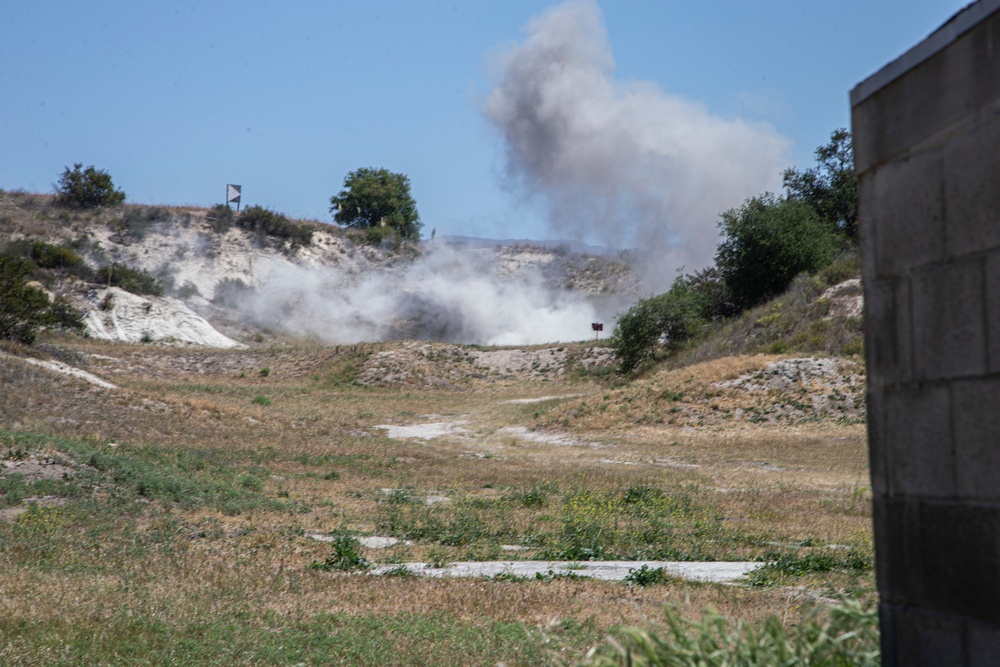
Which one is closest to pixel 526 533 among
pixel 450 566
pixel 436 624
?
pixel 450 566

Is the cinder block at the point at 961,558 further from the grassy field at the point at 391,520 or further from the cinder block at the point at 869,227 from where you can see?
the grassy field at the point at 391,520

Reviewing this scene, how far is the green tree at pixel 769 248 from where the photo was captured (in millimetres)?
44875

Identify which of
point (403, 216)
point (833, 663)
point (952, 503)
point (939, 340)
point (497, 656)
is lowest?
point (497, 656)

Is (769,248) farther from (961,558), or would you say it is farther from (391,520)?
(961,558)

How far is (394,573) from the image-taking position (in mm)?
9008

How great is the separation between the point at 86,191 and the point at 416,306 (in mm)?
26823

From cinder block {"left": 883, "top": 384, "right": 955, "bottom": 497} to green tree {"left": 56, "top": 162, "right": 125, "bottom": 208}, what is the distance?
79.6 m

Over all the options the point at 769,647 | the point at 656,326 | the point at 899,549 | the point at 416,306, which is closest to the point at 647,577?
the point at 769,647

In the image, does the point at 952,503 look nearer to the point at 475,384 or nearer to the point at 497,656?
the point at 497,656

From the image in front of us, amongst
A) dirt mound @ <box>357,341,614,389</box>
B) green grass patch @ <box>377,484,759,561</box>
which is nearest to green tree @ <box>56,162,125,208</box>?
dirt mound @ <box>357,341,614,389</box>

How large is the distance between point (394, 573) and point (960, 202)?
21.3 feet

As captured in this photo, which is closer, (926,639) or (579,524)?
(926,639)

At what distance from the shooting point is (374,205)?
94.2m

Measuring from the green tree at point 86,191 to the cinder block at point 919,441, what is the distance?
7965 centimetres
